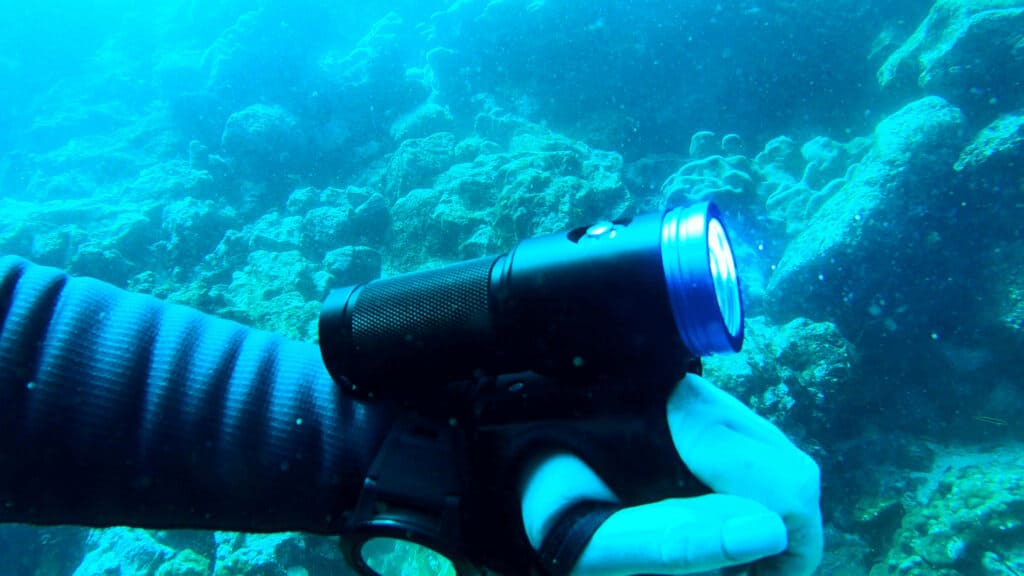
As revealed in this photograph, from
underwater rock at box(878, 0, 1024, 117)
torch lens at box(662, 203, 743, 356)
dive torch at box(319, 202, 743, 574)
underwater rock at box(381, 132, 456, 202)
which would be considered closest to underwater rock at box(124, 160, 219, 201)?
underwater rock at box(381, 132, 456, 202)

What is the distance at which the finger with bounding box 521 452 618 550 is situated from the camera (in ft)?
3.12

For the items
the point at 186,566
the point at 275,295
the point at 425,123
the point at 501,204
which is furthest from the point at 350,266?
the point at 425,123

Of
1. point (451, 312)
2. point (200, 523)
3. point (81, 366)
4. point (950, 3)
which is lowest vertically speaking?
point (200, 523)

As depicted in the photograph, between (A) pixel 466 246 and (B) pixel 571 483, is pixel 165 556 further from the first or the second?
(B) pixel 571 483

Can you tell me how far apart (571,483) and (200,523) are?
100 centimetres

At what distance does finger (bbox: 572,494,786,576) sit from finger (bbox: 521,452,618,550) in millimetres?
96

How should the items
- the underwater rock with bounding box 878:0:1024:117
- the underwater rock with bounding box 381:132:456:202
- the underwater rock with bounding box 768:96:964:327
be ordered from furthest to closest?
the underwater rock with bounding box 381:132:456:202 → the underwater rock with bounding box 878:0:1024:117 → the underwater rock with bounding box 768:96:964:327

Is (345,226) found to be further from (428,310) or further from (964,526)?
(964,526)

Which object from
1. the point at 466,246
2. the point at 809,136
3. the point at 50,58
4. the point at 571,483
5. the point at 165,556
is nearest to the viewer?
the point at 571,483

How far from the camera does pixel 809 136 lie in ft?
30.2

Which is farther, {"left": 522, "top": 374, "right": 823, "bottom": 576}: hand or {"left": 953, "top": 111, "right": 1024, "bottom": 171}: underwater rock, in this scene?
{"left": 953, "top": 111, "right": 1024, "bottom": 171}: underwater rock

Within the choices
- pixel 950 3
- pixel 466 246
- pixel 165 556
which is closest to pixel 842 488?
pixel 466 246

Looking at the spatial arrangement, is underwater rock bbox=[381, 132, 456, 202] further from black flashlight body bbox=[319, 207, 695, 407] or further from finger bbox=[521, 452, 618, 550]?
finger bbox=[521, 452, 618, 550]

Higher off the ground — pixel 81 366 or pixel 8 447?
pixel 81 366
